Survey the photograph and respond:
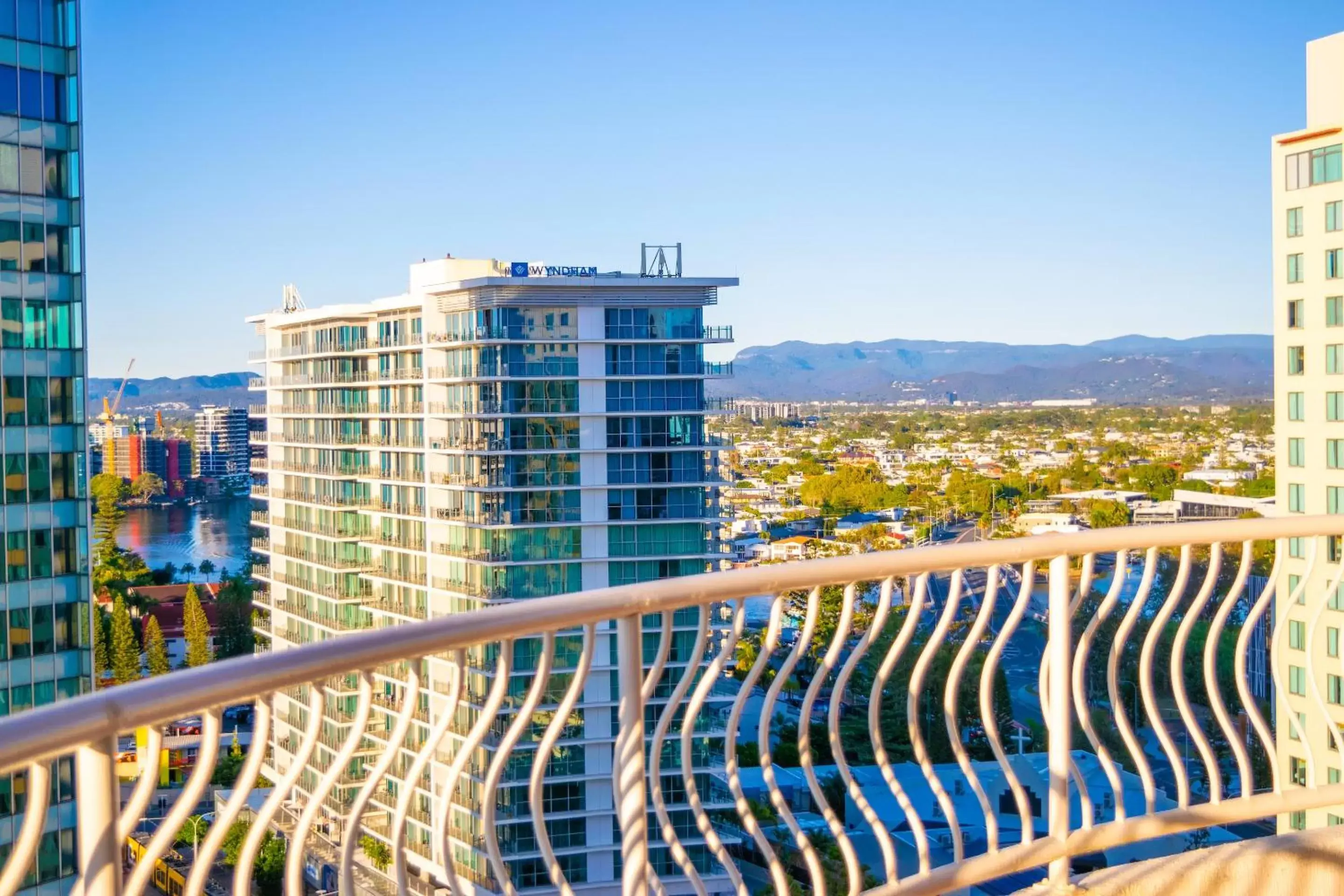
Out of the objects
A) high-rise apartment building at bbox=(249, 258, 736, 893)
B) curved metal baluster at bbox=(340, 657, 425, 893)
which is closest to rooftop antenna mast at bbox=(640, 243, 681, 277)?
high-rise apartment building at bbox=(249, 258, 736, 893)

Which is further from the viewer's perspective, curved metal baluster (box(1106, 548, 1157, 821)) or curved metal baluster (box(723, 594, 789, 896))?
curved metal baluster (box(1106, 548, 1157, 821))

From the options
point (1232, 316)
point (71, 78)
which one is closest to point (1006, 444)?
point (1232, 316)

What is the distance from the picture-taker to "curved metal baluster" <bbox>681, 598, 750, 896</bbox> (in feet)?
6.77

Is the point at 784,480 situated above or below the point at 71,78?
below

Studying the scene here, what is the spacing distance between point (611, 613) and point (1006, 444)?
66.6 meters

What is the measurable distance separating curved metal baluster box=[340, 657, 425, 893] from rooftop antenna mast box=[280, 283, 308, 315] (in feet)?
138

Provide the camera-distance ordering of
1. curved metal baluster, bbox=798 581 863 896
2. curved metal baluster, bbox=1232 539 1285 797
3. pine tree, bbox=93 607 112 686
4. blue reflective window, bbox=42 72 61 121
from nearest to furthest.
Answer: curved metal baluster, bbox=798 581 863 896 < curved metal baluster, bbox=1232 539 1285 797 < blue reflective window, bbox=42 72 61 121 < pine tree, bbox=93 607 112 686

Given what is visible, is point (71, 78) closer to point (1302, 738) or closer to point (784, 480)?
point (1302, 738)

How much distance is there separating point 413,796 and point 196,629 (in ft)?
151

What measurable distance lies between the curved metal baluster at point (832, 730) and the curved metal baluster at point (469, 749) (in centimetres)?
56

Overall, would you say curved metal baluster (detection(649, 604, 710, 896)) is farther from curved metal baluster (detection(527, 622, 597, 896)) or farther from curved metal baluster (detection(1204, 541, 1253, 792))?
curved metal baluster (detection(1204, 541, 1253, 792))

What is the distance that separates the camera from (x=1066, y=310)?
10169 centimetres

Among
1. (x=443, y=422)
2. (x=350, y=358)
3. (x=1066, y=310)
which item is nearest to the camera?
(x=443, y=422)

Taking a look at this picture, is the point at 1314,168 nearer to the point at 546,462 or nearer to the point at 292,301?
Answer: the point at 546,462
